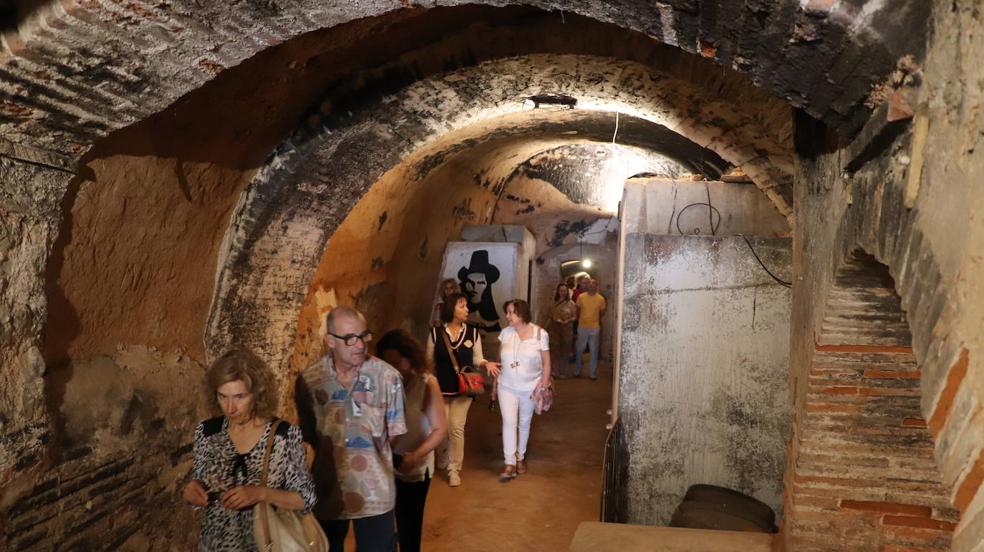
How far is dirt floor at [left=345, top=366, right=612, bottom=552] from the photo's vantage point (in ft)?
16.3

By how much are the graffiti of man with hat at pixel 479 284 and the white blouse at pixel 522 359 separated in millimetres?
3367

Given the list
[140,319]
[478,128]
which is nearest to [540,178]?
[478,128]

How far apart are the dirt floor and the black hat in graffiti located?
65.5 inches

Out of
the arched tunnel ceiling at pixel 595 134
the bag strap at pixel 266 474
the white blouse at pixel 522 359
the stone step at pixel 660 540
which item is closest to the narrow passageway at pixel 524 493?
the white blouse at pixel 522 359

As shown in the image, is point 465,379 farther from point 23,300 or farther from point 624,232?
point 23,300

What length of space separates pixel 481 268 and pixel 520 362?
3.55 meters

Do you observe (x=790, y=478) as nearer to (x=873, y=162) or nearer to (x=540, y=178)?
(x=873, y=162)

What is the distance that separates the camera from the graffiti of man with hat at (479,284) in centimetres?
902

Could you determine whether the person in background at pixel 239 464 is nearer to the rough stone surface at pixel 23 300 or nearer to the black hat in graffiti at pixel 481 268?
the rough stone surface at pixel 23 300

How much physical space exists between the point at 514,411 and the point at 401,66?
2.81 m

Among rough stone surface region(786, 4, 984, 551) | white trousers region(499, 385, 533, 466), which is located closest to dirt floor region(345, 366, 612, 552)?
white trousers region(499, 385, 533, 466)

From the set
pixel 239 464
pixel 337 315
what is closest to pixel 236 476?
pixel 239 464

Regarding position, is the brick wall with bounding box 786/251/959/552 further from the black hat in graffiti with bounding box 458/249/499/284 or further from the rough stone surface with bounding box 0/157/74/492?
the black hat in graffiti with bounding box 458/249/499/284

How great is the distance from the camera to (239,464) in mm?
2512
